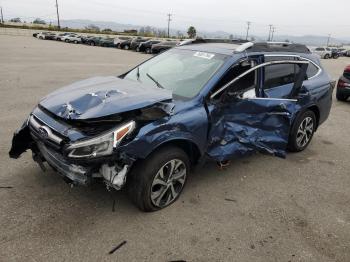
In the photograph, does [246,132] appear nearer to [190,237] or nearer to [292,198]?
[292,198]

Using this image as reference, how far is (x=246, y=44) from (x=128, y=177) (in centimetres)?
241

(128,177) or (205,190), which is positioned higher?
(128,177)

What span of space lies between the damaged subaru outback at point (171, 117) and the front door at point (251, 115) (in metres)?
0.01

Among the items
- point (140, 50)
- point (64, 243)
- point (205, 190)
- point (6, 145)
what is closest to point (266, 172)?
point (205, 190)

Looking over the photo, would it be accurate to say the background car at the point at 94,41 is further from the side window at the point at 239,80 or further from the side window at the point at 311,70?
the side window at the point at 239,80

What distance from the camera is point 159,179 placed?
349cm

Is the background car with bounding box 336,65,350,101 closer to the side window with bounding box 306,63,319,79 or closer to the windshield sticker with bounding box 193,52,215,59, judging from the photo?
the side window with bounding box 306,63,319,79

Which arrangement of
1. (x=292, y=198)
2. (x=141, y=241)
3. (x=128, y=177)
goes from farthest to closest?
(x=292, y=198) < (x=128, y=177) < (x=141, y=241)

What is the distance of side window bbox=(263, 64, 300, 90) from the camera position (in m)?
4.53

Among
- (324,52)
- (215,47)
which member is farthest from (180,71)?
(324,52)

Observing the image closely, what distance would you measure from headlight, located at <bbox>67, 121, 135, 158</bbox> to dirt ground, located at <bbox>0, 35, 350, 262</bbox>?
0.78m

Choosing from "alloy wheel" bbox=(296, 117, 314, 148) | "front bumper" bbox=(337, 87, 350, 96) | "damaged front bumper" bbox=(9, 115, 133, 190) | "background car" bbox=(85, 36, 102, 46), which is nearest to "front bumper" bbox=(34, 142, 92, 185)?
"damaged front bumper" bbox=(9, 115, 133, 190)

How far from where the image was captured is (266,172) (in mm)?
4773

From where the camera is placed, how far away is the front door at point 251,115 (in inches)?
154
